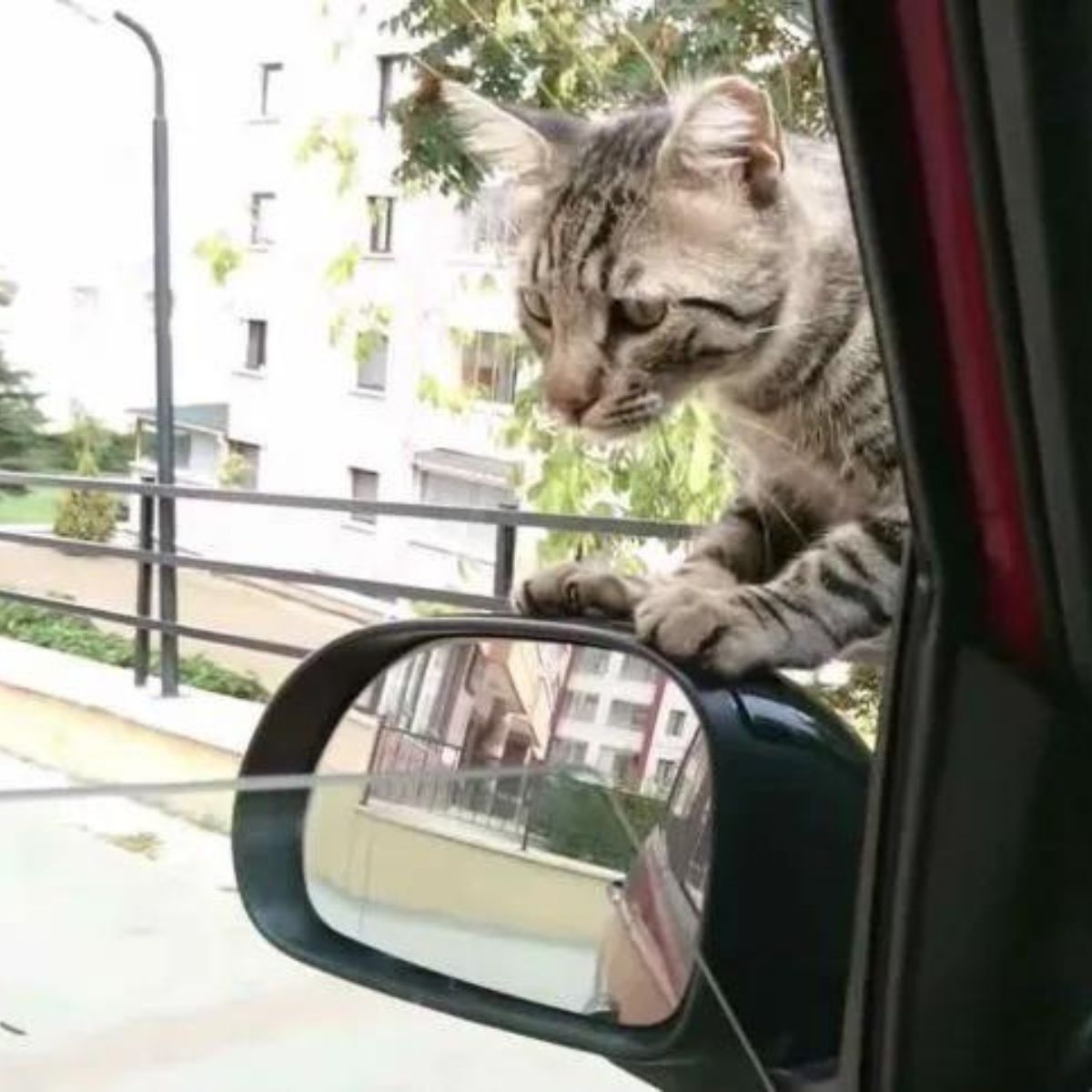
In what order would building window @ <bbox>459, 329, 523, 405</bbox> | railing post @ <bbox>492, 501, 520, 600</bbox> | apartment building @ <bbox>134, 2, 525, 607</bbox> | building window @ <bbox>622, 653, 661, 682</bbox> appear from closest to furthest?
building window @ <bbox>622, 653, 661, 682</bbox>
railing post @ <bbox>492, 501, 520, 600</bbox>
building window @ <bbox>459, 329, 523, 405</bbox>
apartment building @ <bbox>134, 2, 525, 607</bbox>

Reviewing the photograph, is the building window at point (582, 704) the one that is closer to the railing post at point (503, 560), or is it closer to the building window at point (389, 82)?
the railing post at point (503, 560)

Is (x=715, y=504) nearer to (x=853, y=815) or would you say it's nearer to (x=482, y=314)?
(x=482, y=314)

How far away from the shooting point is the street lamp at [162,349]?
1320mm

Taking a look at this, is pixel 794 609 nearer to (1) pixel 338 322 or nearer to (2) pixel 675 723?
(2) pixel 675 723

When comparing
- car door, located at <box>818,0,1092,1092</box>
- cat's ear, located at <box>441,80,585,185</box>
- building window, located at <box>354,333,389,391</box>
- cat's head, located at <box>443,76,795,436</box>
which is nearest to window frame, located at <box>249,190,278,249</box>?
building window, located at <box>354,333,389,391</box>

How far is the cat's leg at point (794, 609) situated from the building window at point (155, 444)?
0.76 metres

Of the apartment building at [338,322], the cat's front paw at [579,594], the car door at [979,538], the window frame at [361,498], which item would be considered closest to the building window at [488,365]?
the apartment building at [338,322]

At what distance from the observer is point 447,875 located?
63cm

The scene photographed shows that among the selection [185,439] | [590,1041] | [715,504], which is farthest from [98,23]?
[590,1041]

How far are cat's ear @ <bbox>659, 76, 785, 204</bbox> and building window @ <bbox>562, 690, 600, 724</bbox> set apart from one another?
0.32m

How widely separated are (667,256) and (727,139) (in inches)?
2.6

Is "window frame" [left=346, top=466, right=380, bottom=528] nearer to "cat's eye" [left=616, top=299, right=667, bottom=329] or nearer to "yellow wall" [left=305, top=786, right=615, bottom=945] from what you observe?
"cat's eye" [left=616, top=299, right=667, bottom=329]

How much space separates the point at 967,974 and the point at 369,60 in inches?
41.2

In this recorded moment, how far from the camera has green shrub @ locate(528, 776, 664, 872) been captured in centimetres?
65
